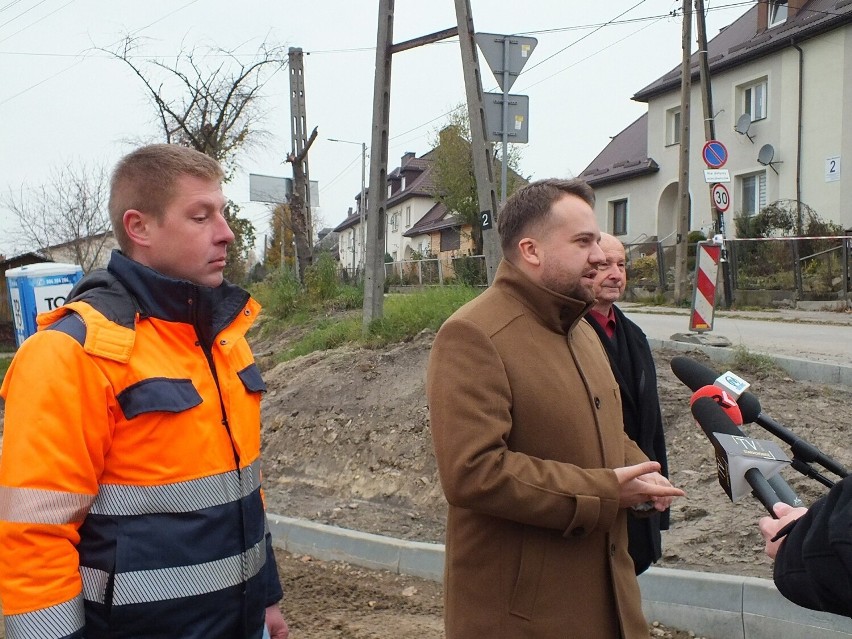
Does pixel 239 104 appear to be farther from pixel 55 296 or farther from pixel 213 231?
pixel 213 231

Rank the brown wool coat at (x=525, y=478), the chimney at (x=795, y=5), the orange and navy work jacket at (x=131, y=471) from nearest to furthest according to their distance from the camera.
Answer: the orange and navy work jacket at (x=131, y=471)
the brown wool coat at (x=525, y=478)
the chimney at (x=795, y=5)

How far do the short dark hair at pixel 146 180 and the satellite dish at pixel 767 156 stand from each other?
2477 cm

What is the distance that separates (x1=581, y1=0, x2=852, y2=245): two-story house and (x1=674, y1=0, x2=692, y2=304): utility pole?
0.81 metres

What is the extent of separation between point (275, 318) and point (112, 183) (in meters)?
13.2

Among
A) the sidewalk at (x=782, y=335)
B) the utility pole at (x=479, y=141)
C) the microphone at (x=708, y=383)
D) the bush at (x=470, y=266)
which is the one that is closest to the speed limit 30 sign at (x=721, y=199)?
the sidewalk at (x=782, y=335)

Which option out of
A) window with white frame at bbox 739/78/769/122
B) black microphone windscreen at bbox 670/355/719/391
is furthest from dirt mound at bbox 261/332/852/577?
window with white frame at bbox 739/78/769/122

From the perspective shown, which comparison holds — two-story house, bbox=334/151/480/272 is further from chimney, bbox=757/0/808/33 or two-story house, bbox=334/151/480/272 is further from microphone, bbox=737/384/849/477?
microphone, bbox=737/384/849/477

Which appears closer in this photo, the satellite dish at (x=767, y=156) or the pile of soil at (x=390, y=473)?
the pile of soil at (x=390, y=473)

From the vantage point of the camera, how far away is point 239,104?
26.3 metres

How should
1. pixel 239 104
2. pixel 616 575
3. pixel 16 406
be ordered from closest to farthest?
1. pixel 16 406
2. pixel 616 575
3. pixel 239 104

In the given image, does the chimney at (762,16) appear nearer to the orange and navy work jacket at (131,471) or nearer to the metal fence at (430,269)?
the metal fence at (430,269)

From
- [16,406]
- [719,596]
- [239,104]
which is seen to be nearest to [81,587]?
[16,406]

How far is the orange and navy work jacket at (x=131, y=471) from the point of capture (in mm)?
1783

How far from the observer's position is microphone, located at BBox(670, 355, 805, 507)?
1.68 m
